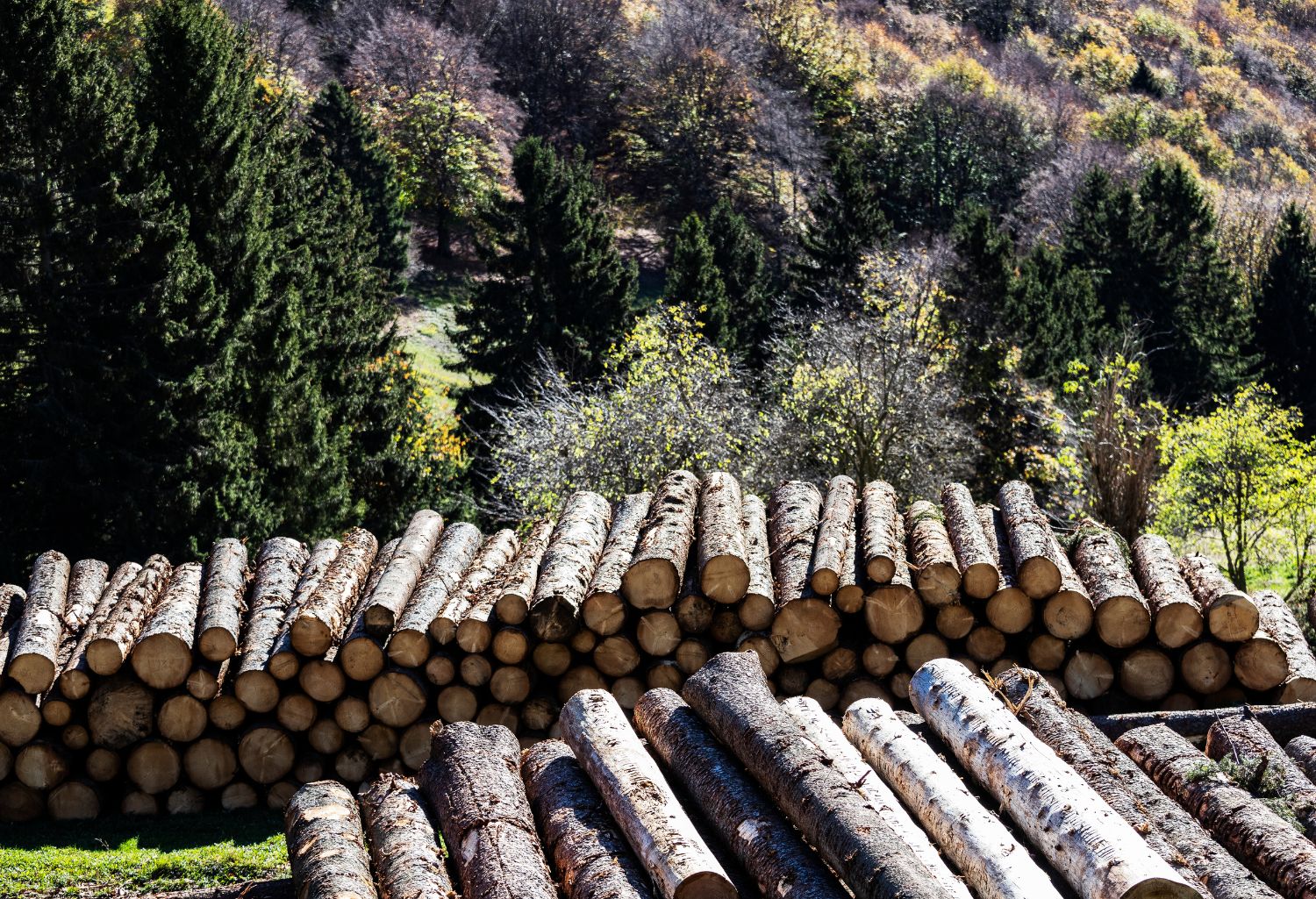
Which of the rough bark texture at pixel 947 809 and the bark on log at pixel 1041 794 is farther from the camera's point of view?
the rough bark texture at pixel 947 809

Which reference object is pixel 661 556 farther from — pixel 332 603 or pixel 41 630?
pixel 41 630

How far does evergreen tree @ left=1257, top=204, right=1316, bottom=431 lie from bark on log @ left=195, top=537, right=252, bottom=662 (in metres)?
42.1

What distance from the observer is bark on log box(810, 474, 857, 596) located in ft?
37.0

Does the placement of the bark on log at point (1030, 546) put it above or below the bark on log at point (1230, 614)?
below

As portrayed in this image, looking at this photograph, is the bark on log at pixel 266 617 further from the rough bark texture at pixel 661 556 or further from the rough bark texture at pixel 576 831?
the rough bark texture at pixel 576 831

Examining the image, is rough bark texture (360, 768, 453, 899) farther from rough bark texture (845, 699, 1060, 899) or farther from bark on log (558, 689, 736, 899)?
rough bark texture (845, 699, 1060, 899)

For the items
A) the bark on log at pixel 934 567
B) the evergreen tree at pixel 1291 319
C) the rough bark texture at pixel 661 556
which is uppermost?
the bark on log at pixel 934 567

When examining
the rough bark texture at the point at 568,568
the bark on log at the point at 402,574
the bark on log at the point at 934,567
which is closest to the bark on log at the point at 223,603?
the bark on log at the point at 402,574

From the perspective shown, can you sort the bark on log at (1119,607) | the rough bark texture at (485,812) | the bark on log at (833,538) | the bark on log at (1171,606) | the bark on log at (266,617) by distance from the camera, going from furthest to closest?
the bark on log at (833,538)
the bark on log at (266,617)
the bark on log at (1119,607)
the bark on log at (1171,606)
the rough bark texture at (485,812)

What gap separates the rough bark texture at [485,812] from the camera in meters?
6.72

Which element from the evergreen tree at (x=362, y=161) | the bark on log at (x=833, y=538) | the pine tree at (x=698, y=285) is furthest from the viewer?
the evergreen tree at (x=362, y=161)

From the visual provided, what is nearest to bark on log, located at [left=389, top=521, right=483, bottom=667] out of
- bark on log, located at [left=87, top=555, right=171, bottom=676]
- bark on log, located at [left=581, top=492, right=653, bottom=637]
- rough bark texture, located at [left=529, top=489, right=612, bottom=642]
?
rough bark texture, located at [left=529, top=489, right=612, bottom=642]

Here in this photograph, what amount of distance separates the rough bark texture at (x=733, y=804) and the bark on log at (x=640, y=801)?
230 millimetres

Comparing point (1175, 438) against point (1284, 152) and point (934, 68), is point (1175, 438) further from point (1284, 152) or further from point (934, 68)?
point (1284, 152)
